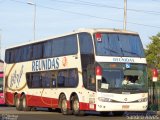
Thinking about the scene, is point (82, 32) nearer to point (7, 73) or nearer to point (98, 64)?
point (98, 64)

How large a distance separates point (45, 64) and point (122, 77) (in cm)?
619

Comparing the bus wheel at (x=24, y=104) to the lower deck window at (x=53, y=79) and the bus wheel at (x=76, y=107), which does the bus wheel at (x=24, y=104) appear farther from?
the bus wheel at (x=76, y=107)

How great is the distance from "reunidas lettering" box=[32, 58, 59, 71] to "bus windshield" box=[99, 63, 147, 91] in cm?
422

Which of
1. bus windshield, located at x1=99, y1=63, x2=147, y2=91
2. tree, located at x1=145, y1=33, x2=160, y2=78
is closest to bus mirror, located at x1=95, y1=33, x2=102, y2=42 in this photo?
bus windshield, located at x1=99, y1=63, x2=147, y2=91

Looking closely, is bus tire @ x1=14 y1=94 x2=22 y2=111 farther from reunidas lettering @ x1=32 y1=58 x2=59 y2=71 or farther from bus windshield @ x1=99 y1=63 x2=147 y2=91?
bus windshield @ x1=99 y1=63 x2=147 y2=91

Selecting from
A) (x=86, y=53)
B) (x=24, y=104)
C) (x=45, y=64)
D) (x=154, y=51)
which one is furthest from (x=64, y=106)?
(x=154, y=51)

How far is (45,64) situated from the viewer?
2828 centimetres

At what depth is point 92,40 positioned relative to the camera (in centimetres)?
2361

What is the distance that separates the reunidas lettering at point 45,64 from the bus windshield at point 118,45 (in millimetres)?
3824

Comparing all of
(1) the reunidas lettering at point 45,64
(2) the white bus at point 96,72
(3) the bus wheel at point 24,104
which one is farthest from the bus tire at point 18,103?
(2) the white bus at point 96,72

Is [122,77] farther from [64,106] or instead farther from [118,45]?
[64,106]

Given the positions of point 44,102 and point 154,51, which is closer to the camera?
point 44,102

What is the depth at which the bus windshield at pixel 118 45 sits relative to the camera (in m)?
23.6

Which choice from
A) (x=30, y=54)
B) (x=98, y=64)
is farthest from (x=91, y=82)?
(x=30, y=54)
